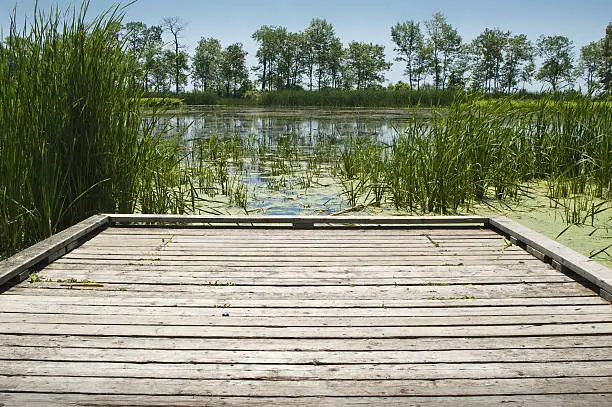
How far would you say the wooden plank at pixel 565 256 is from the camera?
2209 millimetres

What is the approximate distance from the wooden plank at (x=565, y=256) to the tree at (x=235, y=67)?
1769 inches

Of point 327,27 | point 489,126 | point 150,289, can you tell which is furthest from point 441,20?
point 150,289

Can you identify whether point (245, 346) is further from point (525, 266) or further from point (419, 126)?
point (419, 126)

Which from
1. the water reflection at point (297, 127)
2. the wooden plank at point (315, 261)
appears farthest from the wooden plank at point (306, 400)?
the water reflection at point (297, 127)

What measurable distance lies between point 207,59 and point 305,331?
50.1 metres

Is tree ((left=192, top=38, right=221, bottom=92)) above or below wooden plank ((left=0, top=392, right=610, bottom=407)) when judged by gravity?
above

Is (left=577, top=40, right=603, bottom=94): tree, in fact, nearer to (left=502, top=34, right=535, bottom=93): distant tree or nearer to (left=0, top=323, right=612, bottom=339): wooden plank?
(left=502, top=34, right=535, bottom=93): distant tree

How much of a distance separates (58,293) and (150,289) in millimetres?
357

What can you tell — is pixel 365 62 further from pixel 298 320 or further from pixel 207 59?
pixel 298 320

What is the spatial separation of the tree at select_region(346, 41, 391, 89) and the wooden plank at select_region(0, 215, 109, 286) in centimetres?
4682

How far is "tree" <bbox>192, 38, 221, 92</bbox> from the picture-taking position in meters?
49.1

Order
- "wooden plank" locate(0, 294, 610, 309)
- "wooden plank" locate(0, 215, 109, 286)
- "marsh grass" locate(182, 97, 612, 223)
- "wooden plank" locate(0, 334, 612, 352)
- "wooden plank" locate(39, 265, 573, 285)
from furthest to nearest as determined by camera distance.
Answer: "marsh grass" locate(182, 97, 612, 223)
"wooden plank" locate(39, 265, 573, 285)
"wooden plank" locate(0, 215, 109, 286)
"wooden plank" locate(0, 294, 610, 309)
"wooden plank" locate(0, 334, 612, 352)

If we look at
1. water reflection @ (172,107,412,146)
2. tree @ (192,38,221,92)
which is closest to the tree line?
tree @ (192,38,221,92)

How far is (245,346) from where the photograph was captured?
1.69 metres
